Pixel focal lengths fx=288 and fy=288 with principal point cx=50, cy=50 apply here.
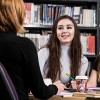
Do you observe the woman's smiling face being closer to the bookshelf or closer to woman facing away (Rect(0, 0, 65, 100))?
the bookshelf

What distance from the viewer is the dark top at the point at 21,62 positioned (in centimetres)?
133

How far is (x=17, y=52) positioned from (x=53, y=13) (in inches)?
91.1

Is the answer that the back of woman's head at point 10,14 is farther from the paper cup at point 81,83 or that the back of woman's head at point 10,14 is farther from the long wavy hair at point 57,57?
the long wavy hair at point 57,57

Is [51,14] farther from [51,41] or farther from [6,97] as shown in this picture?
[6,97]

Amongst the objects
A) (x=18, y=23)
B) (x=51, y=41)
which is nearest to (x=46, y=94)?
(x=18, y=23)

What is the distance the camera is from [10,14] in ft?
4.44

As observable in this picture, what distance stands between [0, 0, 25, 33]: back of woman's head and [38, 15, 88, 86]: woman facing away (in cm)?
120

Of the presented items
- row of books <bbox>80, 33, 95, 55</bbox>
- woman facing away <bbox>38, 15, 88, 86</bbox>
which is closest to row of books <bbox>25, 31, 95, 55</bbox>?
row of books <bbox>80, 33, 95, 55</bbox>

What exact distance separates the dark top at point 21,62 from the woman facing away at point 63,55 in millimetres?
1119

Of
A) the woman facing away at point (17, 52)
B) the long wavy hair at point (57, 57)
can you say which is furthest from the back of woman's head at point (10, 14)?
the long wavy hair at point (57, 57)

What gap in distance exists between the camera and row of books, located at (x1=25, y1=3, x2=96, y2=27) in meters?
3.56

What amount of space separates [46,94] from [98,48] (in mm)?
2235

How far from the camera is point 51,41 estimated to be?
274 cm

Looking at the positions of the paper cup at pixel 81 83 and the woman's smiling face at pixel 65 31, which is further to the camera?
the woman's smiling face at pixel 65 31
